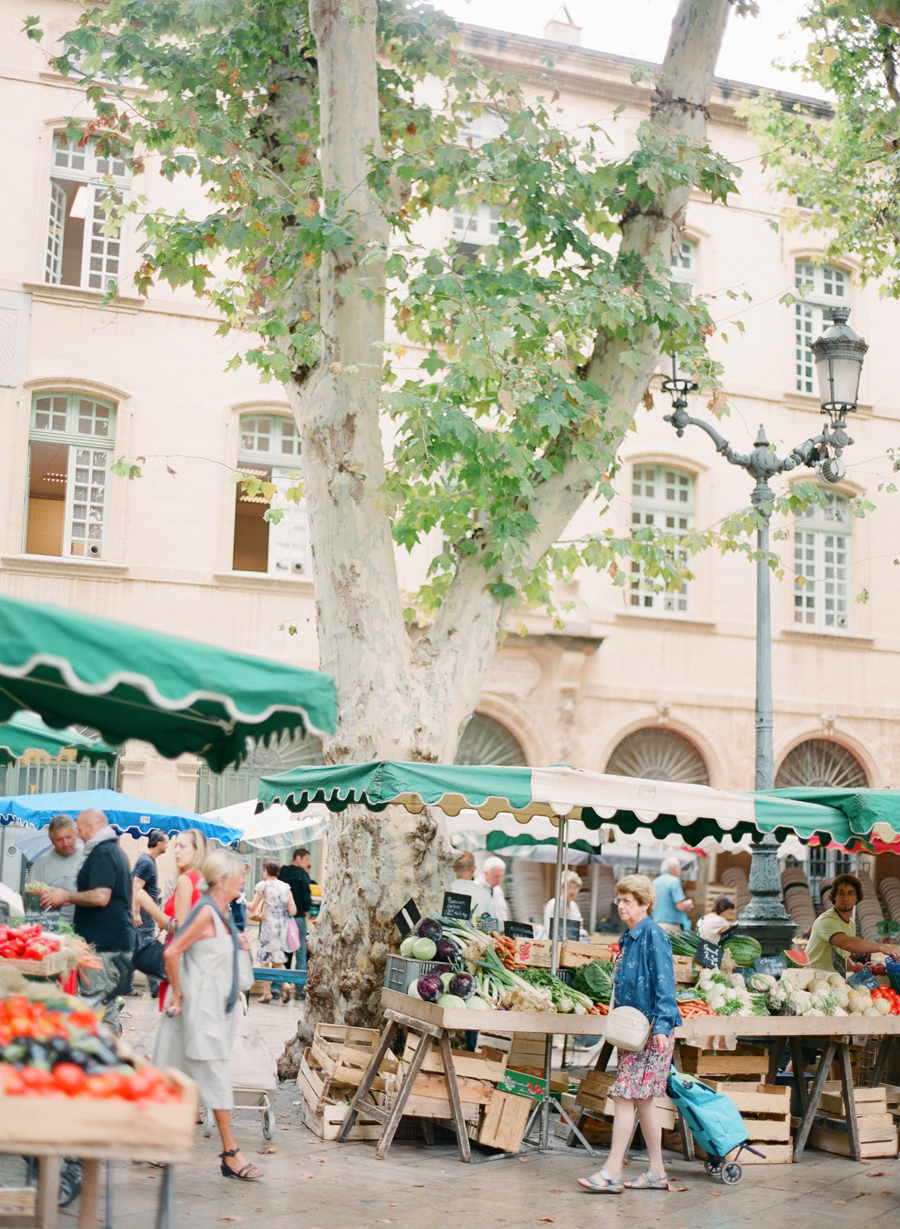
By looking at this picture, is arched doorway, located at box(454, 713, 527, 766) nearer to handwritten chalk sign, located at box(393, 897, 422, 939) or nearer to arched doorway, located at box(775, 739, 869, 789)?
arched doorway, located at box(775, 739, 869, 789)

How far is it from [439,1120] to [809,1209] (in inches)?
97.9

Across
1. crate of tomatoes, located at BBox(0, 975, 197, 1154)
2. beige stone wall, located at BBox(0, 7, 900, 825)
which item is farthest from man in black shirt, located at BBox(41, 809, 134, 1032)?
beige stone wall, located at BBox(0, 7, 900, 825)

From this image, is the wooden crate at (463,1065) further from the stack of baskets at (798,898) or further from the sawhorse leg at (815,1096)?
the stack of baskets at (798,898)

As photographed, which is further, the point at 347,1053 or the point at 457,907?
the point at 457,907

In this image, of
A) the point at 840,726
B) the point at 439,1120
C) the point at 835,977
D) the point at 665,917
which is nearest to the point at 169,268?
the point at 439,1120

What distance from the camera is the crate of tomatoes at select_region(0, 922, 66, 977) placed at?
7.37m

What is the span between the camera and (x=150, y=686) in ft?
14.6

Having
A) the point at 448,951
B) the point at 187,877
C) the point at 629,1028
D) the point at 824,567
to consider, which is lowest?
the point at 629,1028

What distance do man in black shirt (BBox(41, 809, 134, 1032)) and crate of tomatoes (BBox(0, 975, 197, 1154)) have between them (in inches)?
186

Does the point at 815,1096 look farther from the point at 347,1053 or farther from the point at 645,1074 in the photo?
the point at 347,1053

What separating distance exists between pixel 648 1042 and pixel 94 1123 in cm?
424

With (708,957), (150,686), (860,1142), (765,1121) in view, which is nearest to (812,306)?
(708,957)

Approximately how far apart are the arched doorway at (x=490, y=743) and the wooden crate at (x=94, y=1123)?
1682 cm

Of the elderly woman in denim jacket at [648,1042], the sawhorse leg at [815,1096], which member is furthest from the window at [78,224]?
the sawhorse leg at [815,1096]
